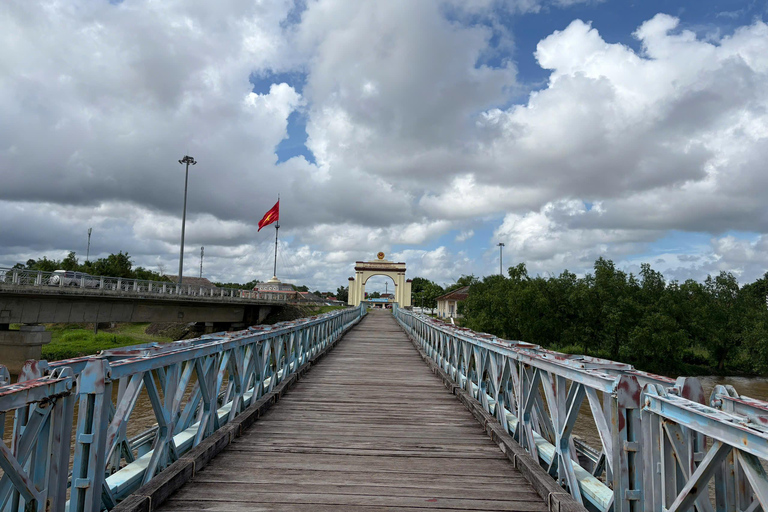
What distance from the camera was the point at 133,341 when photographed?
98.5 ft

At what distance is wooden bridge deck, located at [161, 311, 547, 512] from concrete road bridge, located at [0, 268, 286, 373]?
1832cm

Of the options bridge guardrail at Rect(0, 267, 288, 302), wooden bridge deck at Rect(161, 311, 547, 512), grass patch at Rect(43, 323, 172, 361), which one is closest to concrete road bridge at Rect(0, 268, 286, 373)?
bridge guardrail at Rect(0, 267, 288, 302)

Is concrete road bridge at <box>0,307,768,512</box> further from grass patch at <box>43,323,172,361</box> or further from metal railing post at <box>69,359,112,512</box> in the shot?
grass patch at <box>43,323,172,361</box>

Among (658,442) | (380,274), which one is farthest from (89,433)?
(380,274)

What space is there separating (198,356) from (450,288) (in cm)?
9232

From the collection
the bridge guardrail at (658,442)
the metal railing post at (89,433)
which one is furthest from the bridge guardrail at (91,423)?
the bridge guardrail at (658,442)

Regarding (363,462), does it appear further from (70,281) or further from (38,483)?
(70,281)

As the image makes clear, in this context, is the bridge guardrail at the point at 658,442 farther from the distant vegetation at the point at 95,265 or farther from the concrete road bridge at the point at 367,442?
the distant vegetation at the point at 95,265

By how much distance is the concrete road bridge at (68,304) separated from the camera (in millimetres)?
19297

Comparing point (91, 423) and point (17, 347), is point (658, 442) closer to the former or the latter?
point (91, 423)

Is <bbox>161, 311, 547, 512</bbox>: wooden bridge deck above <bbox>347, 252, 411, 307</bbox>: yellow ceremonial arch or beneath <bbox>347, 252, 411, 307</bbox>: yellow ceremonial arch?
beneath

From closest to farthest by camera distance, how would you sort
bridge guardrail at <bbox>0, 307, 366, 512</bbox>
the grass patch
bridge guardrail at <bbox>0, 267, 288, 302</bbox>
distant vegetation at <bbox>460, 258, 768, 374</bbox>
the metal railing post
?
bridge guardrail at <bbox>0, 307, 366, 512</bbox> → the metal railing post → bridge guardrail at <bbox>0, 267, 288, 302</bbox> → the grass patch → distant vegetation at <bbox>460, 258, 768, 374</bbox>

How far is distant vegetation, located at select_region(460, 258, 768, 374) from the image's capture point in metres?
26.6

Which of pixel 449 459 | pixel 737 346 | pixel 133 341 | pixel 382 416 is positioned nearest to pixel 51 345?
pixel 133 341
